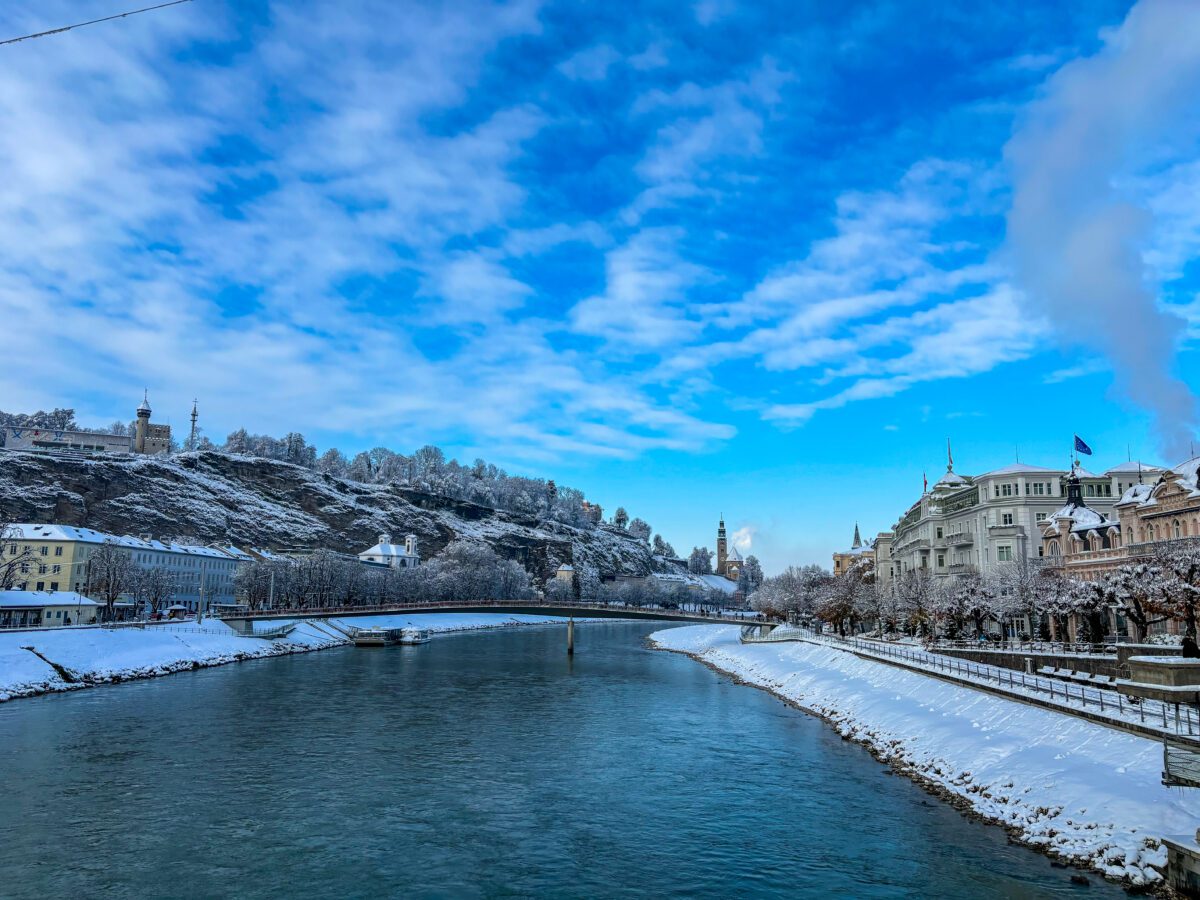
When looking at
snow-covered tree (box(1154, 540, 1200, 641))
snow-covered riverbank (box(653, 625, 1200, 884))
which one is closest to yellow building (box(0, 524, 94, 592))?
snow-covered riverbank (box(653, 625, 1200, 884))

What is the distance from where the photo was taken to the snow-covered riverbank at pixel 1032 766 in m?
20.7

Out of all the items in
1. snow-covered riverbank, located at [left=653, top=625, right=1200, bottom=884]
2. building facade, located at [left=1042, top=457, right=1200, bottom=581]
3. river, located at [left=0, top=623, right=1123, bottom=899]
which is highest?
building facade, located at [left=1042, top=457, right=1200, bottom=581]

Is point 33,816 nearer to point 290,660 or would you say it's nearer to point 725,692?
point 725,692

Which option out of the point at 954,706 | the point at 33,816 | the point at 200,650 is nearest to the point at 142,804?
the point at 33,816

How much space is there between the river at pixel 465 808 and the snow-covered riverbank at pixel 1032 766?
1.39 metres

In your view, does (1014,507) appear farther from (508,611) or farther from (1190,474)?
(508,611)

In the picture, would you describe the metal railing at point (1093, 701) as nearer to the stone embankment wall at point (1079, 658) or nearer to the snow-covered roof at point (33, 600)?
the stone embankment wall at point (1079, 658)

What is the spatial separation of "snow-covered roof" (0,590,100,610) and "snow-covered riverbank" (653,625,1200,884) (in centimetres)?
8187

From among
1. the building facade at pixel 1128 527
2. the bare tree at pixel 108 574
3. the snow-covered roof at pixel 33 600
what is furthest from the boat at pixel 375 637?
the building facade at pixel 1128 527

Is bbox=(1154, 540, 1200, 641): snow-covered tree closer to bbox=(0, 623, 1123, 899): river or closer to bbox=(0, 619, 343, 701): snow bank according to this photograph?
bbox=(0, 623, 1123, 899): river

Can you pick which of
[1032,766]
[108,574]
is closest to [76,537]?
[108,574]

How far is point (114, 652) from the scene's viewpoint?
6481cm

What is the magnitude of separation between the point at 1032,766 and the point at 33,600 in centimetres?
9688

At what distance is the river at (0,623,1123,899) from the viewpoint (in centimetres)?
1994
